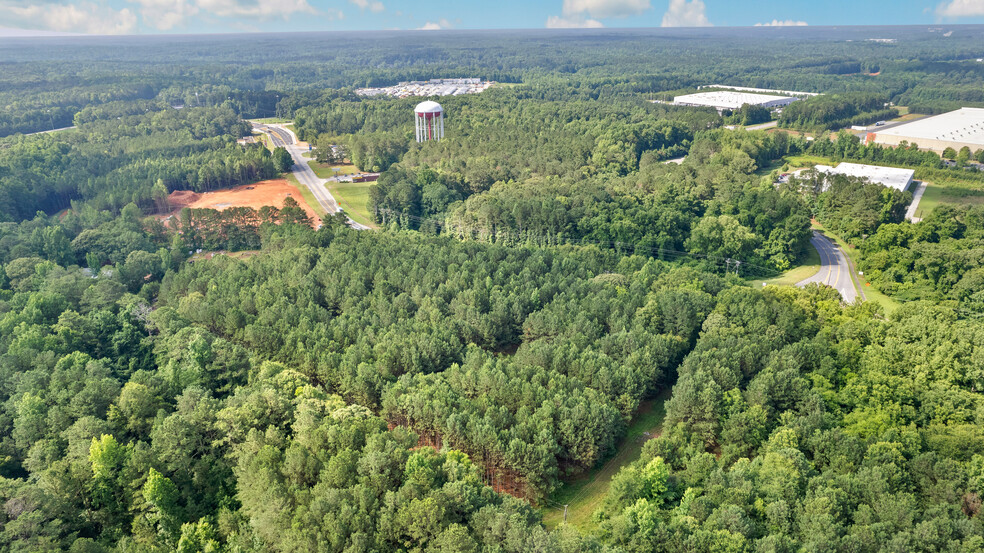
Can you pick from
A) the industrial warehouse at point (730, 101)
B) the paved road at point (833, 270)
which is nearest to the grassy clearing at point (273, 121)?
the industrial warehouse at point (730, 101)

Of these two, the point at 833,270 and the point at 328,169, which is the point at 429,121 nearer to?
the point at 328,169

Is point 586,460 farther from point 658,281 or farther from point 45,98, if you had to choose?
point 45,98

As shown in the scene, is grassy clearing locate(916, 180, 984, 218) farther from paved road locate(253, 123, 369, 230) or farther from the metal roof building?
paved road locate(253, 123, 369, 230)

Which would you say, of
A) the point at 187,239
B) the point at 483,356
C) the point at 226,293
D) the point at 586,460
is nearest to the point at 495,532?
the point at 586,460

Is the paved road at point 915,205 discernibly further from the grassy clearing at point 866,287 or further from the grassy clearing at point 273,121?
the grassy clearing at point 273,121

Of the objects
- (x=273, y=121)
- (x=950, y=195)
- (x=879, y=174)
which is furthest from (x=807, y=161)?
(x=273, y=121)

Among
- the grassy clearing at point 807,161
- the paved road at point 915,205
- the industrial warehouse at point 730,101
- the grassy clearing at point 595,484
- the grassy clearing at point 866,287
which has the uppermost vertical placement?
the industrial warehouse at point 730,101
